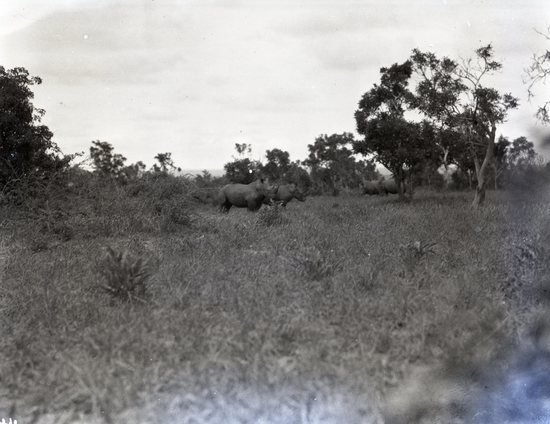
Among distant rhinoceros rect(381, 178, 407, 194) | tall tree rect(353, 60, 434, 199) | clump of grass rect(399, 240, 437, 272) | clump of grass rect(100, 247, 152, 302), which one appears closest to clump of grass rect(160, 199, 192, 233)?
clump of grass rect(100, 247, 152, 302)

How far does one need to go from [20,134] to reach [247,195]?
24.7 ft

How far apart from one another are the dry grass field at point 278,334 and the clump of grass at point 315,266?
24 millimetres

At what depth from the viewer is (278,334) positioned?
528 cm

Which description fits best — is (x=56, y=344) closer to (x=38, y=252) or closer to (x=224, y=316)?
(x=224, y=316)

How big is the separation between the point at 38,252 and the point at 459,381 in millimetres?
8514

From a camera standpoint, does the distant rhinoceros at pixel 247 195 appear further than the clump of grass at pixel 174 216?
Yes

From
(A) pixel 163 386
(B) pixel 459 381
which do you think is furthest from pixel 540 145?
(A) pixel 163 386

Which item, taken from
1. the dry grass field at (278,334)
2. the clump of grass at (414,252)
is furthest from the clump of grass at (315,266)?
the clump of grass at (414,252)

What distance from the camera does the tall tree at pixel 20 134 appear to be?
48.2 feet

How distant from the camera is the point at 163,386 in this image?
14.9 feet

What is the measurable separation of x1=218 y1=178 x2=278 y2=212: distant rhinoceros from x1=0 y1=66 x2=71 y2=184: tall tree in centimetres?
612

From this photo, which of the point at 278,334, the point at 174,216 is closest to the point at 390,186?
the point at 174,216

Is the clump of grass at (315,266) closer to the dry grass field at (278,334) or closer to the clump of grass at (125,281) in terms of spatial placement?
the dry grass field at (278,334)

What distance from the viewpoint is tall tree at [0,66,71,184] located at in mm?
14688
